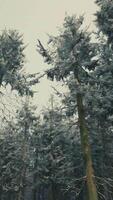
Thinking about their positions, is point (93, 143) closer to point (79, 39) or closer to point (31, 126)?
point (31, 126)

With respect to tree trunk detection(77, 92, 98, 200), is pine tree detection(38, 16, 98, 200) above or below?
above

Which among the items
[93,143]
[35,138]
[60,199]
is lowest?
[60,199]

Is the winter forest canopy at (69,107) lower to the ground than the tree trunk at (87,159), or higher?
higher

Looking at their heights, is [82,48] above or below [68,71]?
above

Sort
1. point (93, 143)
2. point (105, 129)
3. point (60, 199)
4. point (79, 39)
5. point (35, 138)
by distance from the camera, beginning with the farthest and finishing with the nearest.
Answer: point (60, 199)
point (35, 138)
point (93, 143)
point (105, 129)
point (79, 39)

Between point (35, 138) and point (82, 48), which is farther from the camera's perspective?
point (35, 138)

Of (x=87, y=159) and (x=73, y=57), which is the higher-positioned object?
(x=73, y=57)

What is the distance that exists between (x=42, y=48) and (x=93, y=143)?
1924 cm

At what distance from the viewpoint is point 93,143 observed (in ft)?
116

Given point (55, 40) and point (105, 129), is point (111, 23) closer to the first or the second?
point (55, 40)

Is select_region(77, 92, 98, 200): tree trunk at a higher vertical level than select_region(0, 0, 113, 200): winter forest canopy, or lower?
lower

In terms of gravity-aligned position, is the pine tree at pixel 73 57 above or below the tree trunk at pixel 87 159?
above

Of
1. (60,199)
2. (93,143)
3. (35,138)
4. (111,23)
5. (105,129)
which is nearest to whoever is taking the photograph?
(111,23)

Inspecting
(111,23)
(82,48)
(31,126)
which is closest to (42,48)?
(82,48)
